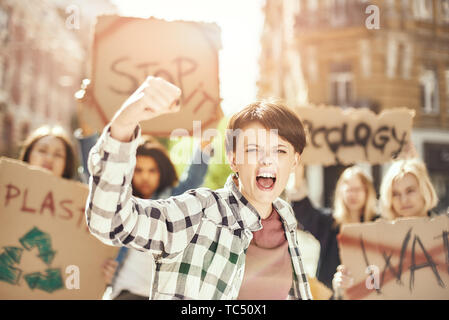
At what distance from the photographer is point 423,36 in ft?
32.5

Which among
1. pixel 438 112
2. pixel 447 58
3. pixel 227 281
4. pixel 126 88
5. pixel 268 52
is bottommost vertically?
pixel 227 281

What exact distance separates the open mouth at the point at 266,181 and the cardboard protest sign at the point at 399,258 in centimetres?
81

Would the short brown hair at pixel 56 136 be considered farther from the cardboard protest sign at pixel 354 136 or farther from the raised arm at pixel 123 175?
the raised arm at pixel 123 175

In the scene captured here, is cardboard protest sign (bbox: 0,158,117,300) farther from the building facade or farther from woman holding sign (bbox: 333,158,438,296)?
the building facade

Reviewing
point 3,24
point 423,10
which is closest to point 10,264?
point 423,10

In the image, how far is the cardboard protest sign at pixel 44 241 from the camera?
1.79m

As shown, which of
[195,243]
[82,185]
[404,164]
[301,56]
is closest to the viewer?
[195,243]

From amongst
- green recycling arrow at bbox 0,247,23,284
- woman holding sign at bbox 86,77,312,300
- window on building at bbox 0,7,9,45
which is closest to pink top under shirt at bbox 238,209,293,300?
woman holding sign at bbox 86,77,312,300

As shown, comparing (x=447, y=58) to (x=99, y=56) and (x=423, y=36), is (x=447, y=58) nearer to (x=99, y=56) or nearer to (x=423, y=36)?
(x=423, y=36)

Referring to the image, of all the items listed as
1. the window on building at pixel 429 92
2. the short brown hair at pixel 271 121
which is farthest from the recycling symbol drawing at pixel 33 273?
the window on building at pixel 429 92

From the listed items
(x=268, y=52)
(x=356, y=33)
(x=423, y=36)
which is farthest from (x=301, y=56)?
(x=268, y=52)

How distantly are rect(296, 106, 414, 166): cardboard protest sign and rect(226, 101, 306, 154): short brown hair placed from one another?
4.10 feet
